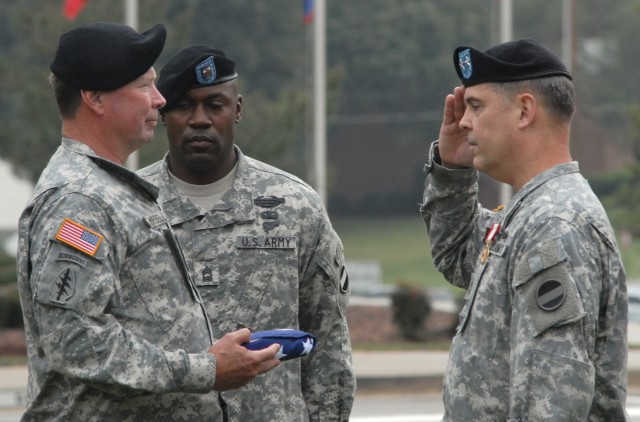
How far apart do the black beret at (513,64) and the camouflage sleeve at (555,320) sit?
18.0 inches

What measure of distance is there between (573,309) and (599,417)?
42 cm

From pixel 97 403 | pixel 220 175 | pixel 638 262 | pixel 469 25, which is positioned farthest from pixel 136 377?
pixel 638 262

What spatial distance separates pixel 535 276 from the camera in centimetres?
325

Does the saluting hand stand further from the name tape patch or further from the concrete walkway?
the concrete walkway

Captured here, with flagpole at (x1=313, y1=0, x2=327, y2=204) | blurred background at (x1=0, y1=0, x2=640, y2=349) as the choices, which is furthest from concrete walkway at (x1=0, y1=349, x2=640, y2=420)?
blurred background at (x1=0, y1=0, x2=640, y2=349)

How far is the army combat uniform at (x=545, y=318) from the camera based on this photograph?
3.18 meters

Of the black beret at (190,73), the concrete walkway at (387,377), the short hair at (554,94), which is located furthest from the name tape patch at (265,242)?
the concrete walkway at (387,377)

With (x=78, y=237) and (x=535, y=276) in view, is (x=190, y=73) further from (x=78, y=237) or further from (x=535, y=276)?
(x=535, y=276)

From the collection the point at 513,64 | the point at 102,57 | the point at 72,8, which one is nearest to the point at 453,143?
the point at 513,64

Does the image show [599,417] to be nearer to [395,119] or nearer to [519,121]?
[519,121]

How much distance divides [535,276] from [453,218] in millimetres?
941

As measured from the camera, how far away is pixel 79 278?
343 cm

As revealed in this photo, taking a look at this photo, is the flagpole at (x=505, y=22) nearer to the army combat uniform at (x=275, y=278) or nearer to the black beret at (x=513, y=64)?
the army combat uniform at (x=275, y=278)

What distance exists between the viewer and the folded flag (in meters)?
3.67
